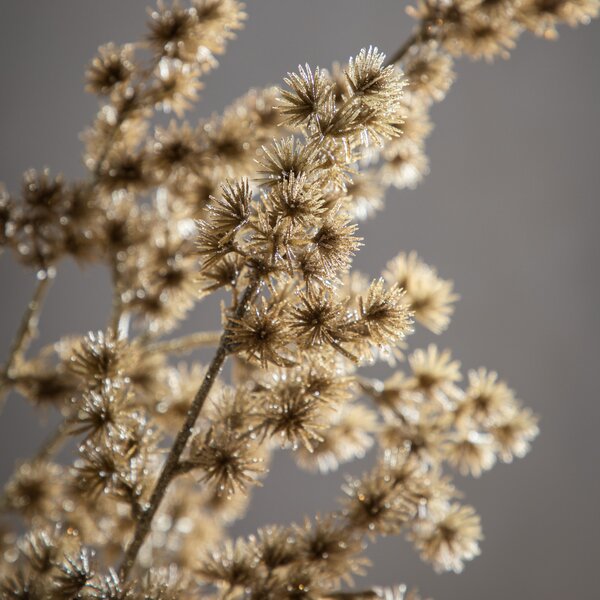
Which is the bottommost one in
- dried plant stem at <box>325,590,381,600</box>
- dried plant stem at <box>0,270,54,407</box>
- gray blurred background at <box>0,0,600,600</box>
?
dried plant stem at <box>325,590,381,600</box>

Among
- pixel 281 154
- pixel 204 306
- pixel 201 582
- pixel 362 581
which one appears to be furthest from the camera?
pixel 204 306

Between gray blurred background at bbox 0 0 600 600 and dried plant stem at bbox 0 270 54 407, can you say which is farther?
gray blurred background at bbox 0 0 600 600

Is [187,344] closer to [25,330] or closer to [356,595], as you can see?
[25,330]

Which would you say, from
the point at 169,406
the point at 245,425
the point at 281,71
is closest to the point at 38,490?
the point at 169,406

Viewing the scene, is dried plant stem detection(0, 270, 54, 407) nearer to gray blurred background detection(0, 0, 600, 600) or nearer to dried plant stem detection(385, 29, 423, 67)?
dried plant stem detection(385, 29, 423, 67)

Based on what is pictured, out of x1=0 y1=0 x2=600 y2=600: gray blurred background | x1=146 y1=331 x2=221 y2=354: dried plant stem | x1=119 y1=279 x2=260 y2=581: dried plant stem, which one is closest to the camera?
x1=119 y1=279 x2=260 y2=581: dried plant stem

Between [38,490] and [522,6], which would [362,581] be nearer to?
[38,490]

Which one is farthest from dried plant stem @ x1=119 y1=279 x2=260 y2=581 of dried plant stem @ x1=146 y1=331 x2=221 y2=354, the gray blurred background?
the gray blurred background

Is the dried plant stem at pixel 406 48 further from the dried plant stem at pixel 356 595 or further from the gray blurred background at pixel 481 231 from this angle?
the gray blurred background at pixel 481 231

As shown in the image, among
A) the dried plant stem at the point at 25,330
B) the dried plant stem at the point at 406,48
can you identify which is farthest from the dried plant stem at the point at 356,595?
the dried plant stem at the point at 406,48
